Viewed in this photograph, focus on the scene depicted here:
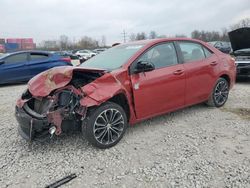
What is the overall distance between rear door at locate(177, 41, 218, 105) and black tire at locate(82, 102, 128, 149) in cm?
154

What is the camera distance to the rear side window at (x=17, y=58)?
9172 millimetres

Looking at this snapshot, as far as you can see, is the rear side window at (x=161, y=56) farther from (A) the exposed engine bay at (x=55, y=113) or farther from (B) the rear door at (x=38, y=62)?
(B) the rear door at (x=38, y=62)

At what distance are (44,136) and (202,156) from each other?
216cm

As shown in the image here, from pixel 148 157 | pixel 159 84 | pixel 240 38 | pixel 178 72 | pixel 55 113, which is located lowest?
pixel 148 157

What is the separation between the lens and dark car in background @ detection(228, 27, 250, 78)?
775 centimetres

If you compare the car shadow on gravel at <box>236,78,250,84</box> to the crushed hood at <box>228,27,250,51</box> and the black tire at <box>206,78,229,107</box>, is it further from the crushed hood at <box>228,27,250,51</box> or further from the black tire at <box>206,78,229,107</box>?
the black tire at <box>206,78,229,107</box>

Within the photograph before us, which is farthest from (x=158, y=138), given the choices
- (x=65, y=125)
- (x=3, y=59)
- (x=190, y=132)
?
(x=3, y=59)

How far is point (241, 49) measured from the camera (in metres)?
8.53

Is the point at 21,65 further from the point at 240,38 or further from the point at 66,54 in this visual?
the point at 66,54

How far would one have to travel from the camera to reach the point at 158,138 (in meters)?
3.90

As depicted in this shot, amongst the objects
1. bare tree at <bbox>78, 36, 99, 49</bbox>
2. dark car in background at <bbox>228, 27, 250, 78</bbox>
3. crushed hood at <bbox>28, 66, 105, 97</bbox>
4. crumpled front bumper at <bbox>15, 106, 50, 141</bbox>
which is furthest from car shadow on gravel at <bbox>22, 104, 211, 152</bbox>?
bare tree at <bbox>78, 36, 99, 49</bbox>

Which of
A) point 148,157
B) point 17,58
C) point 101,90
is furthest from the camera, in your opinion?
point 17,58

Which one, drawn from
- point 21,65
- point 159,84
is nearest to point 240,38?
point 159,84

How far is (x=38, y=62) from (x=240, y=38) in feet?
23.6
